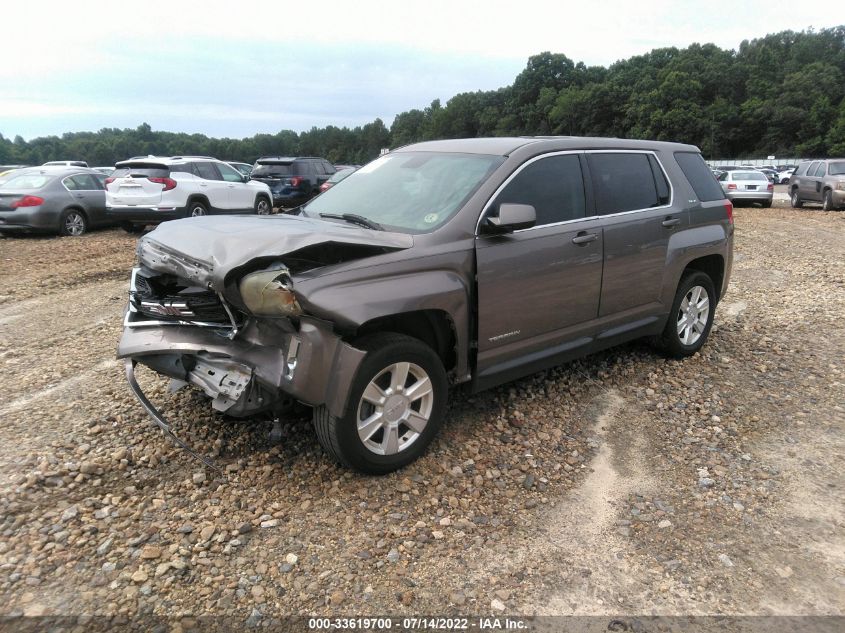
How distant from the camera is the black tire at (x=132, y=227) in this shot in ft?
45.5

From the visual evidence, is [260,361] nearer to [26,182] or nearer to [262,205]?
[26,182]

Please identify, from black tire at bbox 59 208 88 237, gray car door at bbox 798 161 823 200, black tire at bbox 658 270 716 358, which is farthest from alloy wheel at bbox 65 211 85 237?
gray car door at bbox 798 161 823 200

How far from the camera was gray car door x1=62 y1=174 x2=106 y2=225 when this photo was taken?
1346cm

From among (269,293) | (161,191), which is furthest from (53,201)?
(269,293)

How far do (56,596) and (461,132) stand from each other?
108 metres

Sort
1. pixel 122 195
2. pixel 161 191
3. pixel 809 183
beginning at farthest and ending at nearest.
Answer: pixel 809 183 → pixel 161 191 → pixel 122 195

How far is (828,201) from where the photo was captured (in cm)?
1955

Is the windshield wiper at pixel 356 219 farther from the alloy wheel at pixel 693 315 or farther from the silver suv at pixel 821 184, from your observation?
the silver suv at pixel 821 184

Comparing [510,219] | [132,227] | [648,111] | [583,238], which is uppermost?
[648,111]

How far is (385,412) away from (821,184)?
69.6ft

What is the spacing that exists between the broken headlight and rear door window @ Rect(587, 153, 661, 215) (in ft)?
8.33

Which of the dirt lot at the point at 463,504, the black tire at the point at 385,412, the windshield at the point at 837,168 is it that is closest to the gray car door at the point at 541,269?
the black tire at the point at 385,412

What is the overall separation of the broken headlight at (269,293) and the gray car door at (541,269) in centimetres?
121

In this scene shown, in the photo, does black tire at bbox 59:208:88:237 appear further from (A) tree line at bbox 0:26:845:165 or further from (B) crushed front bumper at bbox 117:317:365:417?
(A) tree line at bbox 0:26:845:165
